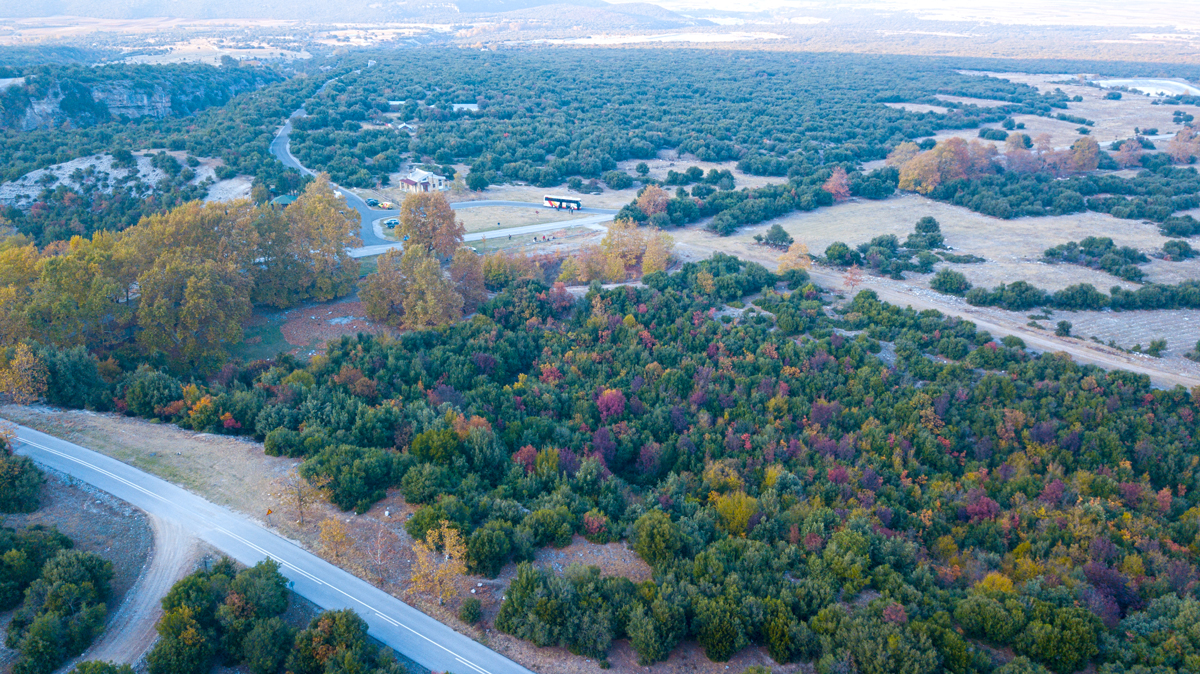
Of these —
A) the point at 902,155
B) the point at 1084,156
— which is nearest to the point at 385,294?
the point at 902,155

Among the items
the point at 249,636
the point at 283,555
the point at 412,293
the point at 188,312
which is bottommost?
the point at 283,555

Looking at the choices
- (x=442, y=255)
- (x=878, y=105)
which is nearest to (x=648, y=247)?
(x=442, y=255)

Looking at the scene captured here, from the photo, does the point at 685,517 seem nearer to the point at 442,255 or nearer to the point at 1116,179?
the point at 442,255

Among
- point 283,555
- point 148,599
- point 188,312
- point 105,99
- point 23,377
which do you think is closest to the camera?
point 148,599

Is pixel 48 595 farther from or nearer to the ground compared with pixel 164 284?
nearer to the ground

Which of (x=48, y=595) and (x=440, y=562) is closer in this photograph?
(x=48, y=595)

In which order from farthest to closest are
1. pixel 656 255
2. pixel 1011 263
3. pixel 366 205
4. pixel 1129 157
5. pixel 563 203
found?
pixel 1129 157 → pixel 563 203 → pixel 366 205 → pixel 1011 263 → pixel 656 255

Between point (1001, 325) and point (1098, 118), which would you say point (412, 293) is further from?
point (1098, 118)
